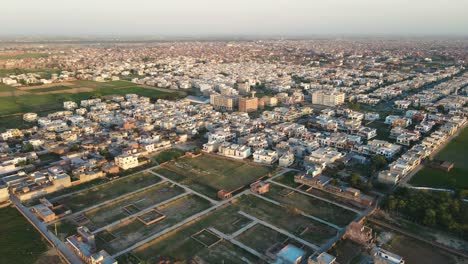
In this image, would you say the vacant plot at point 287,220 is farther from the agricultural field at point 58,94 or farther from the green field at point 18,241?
the agricultural field at point 58,94

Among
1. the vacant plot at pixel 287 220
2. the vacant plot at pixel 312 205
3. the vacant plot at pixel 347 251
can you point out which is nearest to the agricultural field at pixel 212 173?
the vacant plot at pixel 287 220

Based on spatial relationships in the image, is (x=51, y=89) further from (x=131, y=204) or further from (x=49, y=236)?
(x=49, y=236)

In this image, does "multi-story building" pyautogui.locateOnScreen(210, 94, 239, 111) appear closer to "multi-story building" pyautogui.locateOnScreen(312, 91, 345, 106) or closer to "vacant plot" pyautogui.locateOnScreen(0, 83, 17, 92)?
"multi-story building" pyautogui.locateOnScreen(312, 91, 345, 106)

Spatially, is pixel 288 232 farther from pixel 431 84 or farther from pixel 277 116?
pixel 431 84

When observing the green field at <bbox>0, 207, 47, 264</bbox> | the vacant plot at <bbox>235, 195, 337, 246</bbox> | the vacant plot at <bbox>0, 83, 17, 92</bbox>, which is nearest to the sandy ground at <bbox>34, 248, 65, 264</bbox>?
the green field at <bbox>0, 207, 47, 264</bbox>

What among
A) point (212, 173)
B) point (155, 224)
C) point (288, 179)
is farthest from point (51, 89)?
point (288, 179)

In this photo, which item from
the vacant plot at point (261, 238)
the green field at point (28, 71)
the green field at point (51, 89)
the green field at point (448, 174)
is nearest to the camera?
the vacant plot at point (261, 238)
